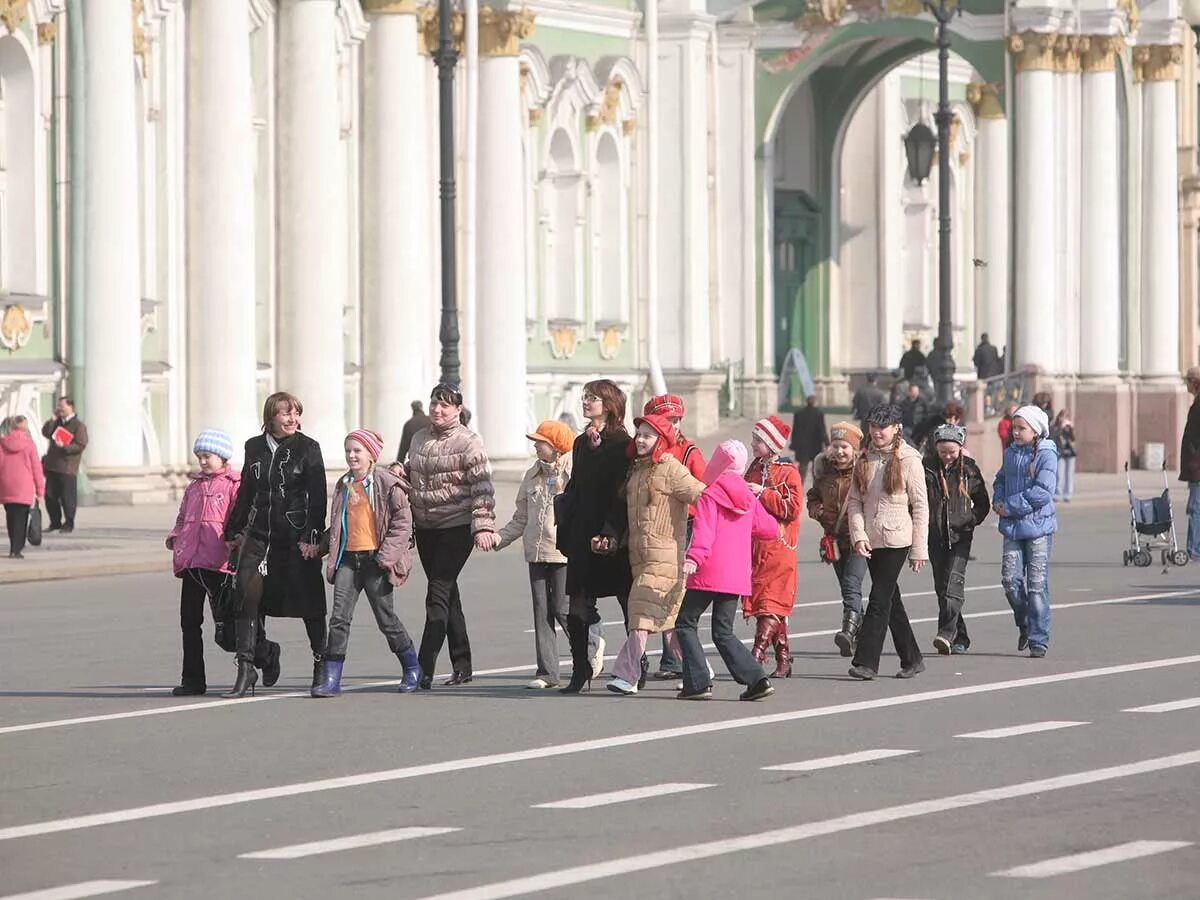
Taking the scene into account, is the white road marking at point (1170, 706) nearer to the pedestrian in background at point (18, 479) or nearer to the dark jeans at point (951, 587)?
the dark jeans at point (951, 587)

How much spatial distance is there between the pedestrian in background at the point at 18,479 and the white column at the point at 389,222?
12321mm

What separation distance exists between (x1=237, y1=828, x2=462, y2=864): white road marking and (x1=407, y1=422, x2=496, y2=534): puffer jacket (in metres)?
5.40

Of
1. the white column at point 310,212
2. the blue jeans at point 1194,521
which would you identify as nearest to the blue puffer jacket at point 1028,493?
the blue jeans at point 1194,521

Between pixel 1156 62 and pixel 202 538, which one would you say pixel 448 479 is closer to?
pixel 202 538

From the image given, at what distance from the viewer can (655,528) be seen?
15.0 meters

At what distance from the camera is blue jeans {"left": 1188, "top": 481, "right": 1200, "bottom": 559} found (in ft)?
85.7

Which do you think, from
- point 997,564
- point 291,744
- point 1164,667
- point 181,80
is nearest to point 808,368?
point 181,80

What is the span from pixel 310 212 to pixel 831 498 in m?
20.2

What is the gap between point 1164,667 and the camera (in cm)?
1655

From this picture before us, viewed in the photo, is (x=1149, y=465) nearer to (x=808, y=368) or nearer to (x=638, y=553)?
(x=808, y=368)

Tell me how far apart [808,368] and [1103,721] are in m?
42.4

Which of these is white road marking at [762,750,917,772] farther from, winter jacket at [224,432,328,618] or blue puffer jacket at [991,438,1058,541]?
blue puffer jacket at [991,438,1058,541]

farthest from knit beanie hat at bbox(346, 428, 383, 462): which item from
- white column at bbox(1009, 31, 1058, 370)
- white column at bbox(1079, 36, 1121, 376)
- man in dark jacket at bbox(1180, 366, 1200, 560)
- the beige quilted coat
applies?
white column at bbox(1079, 36, 1121, 376)

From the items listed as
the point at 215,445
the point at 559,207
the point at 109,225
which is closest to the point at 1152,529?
the point at 215,445
